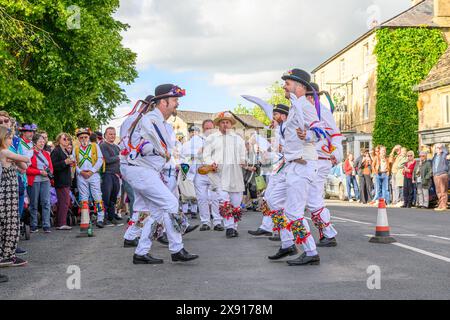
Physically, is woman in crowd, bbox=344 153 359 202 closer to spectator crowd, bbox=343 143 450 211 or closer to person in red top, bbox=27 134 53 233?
spectator crowd, bbox=343 143 450 211

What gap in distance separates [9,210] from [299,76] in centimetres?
401

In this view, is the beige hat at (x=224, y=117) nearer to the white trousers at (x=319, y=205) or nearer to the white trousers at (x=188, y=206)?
the white trousers at (x=319, y=205)

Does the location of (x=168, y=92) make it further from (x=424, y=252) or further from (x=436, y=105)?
(x=436, y=105)

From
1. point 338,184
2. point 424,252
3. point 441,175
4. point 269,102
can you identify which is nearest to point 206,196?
point 424,252

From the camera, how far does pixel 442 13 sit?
41.4 meters

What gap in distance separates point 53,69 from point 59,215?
13769 millimetres

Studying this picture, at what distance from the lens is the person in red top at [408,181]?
72.4 feet

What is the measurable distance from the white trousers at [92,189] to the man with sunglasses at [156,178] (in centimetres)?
593

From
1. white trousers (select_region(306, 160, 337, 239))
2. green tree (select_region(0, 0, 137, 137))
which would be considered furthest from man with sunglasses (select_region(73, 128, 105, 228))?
green tree (select_region(0, 0, 137, 137))

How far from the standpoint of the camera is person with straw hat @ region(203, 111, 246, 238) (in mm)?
11234

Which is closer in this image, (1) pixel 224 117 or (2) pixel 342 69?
(1) pixel 224 117

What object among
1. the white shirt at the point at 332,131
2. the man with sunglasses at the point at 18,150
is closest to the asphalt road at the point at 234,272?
the man with sunglasses at the point at 18,150
